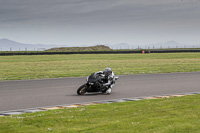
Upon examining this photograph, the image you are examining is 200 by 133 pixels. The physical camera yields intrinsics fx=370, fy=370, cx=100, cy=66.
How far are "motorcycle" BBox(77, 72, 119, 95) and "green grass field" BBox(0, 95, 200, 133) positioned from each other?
3.48 metres

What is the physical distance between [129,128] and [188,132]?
3.68ft

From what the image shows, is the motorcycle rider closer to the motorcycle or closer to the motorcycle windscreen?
the motorcycle

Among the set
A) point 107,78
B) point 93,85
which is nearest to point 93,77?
point 93,85

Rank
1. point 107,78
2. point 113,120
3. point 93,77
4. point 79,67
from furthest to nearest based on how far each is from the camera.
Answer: point 79,67 < point 107,78 < point 93,77 < point 113,120

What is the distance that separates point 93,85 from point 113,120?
5980mm

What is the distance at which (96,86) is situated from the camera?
553 inches

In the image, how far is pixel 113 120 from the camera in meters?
8.05

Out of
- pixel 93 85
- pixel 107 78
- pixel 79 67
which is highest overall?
pixel 107 78

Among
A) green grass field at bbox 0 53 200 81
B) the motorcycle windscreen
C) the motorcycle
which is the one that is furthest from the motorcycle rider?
green grass field at bbox 0 53 200 81

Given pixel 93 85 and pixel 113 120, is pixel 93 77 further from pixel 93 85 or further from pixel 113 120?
pixel 113 120

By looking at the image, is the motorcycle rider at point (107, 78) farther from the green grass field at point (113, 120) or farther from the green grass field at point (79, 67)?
the green grass field at point (79, 67)

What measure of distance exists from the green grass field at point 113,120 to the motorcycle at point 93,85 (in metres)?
3.48

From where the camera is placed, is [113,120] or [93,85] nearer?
[113,120]

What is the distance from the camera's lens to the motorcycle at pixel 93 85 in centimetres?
1389
